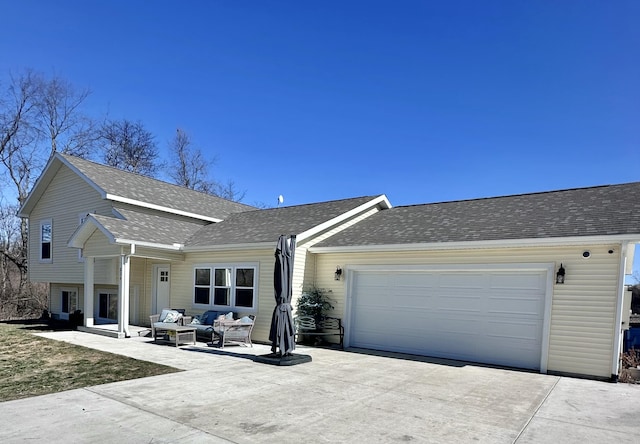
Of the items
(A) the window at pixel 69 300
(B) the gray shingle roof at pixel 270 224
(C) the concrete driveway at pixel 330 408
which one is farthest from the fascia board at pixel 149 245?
(A) the window at pixel 69 300

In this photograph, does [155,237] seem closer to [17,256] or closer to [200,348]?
[200,348]

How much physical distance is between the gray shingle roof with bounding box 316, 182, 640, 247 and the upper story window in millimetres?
12753

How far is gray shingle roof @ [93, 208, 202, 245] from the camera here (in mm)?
12123

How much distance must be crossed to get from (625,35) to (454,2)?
168 inches

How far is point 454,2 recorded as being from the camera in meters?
11.0

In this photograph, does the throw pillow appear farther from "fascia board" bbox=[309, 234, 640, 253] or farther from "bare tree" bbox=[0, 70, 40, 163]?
"bare tree" bbox=[0, 70, 40, 163]

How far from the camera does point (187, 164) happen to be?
32.1 meters

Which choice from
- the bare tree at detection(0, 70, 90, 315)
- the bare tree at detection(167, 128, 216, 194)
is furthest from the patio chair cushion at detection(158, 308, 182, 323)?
the bare tree at detection(167, 128, 216, 194)

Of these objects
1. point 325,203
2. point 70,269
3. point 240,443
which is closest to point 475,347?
point 240,443

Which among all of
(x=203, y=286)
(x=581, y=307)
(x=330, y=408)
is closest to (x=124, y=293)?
(x=203, y=286)

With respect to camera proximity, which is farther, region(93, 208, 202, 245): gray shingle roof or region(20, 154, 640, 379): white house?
region(93, 208, 202, 245): gray shingle roof

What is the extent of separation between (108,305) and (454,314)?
13.7 meters

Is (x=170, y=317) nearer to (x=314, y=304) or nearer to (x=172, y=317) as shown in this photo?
(x=172, y=317)

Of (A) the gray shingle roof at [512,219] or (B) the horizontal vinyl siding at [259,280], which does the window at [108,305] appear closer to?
(B) the horizontal vinyl siding at [259,280]
